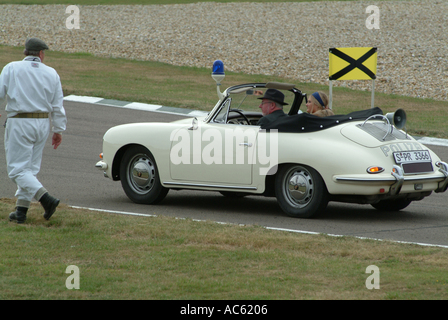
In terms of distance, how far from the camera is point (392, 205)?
28.1 ft

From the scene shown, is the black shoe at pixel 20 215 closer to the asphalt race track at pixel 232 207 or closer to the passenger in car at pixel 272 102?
the asphalt race track at pixel 232 207

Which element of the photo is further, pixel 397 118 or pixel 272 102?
pixel 272 102

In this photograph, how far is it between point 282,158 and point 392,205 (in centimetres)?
173

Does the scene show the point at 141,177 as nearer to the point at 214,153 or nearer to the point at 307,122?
the point at 214,153

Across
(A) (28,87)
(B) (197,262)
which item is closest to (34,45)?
(A) (28,87)

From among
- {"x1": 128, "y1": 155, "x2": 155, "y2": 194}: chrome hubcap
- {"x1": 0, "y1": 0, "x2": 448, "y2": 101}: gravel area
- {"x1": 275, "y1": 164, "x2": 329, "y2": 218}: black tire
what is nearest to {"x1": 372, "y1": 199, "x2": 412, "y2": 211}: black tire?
{"x1": 275, "y1": 164, "x2": 329, "y2": 218}: black tire

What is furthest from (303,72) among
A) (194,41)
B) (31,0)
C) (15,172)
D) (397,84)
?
(31,0)

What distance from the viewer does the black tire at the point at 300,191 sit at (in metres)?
7.66

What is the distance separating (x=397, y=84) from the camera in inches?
892

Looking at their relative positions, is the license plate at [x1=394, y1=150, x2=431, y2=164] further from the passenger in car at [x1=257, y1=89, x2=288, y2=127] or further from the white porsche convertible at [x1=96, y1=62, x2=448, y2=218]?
the passenger in car at [x1=257, y1=89, x2=288, y2=127]

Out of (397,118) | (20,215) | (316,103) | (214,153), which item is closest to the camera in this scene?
(20,215)

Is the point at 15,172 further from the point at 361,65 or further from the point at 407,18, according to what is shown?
the point at 407,18

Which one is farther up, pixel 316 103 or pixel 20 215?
pixel 316 103

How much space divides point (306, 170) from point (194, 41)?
22.9m
